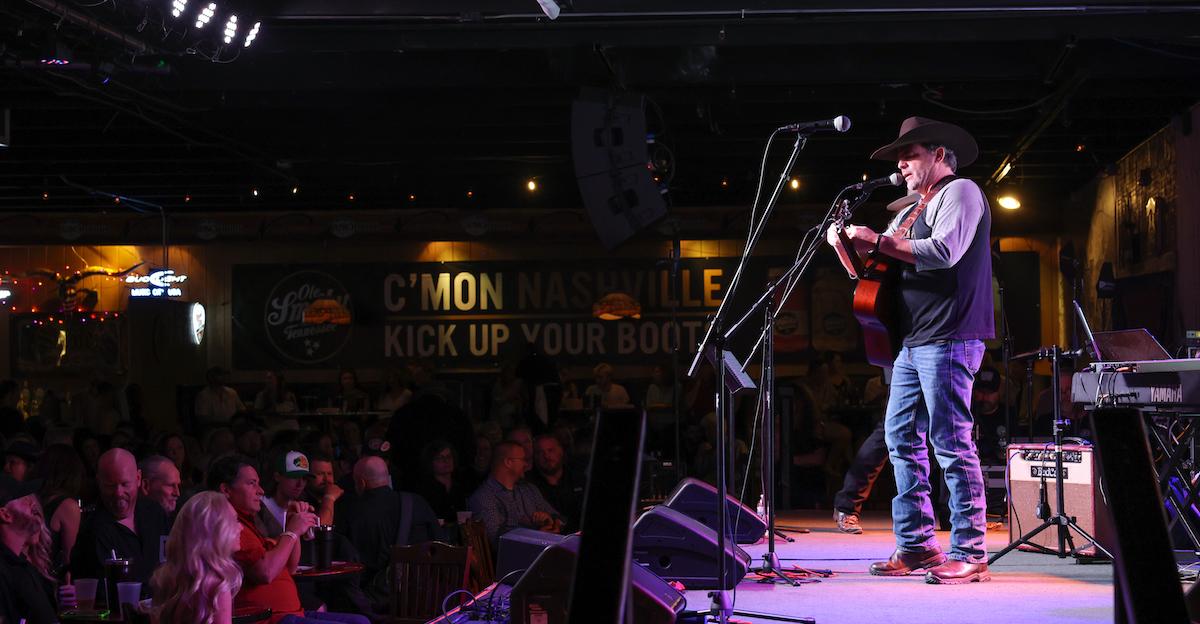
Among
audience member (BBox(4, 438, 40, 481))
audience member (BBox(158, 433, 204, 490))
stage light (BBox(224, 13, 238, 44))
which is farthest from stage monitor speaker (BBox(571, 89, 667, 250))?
audience member (BBox(4, 438, 40, 481))

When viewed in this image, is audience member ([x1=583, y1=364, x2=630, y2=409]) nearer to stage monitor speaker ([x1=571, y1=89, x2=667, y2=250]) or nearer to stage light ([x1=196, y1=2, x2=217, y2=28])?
stage monitor speaker ([x1=571, y1=89, x2=667, y2=250])

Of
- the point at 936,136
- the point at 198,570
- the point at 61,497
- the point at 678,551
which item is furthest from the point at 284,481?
the point at 936,136

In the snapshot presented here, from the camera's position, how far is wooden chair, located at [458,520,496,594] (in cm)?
613

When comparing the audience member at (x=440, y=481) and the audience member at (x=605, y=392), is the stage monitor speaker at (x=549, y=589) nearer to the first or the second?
the audience member at (x=440, y=481)

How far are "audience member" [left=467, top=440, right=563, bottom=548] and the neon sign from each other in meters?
11.5

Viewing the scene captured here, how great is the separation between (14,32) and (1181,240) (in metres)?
9.61

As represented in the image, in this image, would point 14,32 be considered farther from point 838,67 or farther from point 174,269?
point 174,269

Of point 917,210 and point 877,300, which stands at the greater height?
point 917,210

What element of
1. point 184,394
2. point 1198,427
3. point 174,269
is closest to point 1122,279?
point 1198,427

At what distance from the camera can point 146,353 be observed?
54.7ft

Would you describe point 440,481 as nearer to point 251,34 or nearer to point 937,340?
point 251,34

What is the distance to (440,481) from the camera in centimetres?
823

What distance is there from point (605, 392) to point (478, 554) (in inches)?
385

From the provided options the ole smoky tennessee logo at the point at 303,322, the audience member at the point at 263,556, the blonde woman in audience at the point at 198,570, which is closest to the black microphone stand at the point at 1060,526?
the audience member at the point at 263,556
